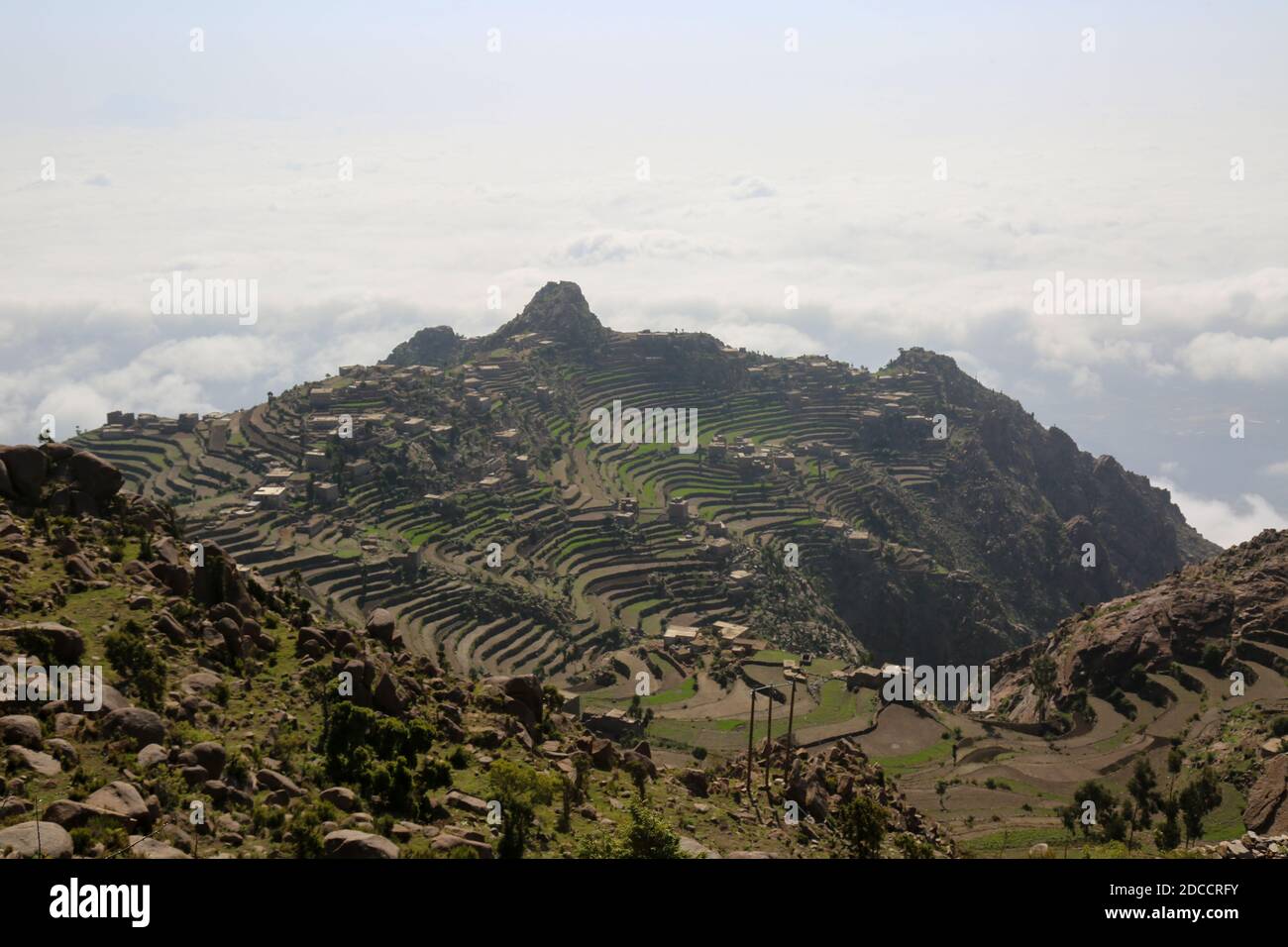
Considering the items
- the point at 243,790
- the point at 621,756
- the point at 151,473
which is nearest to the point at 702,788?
the point at 621,756

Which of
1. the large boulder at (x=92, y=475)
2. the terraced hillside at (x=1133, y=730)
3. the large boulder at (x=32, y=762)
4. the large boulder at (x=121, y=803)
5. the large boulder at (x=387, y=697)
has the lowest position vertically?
the terraced hillside at (x=1133, y=730)

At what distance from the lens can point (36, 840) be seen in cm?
1833

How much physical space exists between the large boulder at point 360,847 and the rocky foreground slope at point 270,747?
0.15ft

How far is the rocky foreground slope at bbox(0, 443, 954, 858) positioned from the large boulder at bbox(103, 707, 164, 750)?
0.05 metres

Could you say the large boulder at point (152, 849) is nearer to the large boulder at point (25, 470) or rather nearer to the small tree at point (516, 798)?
the small tree at point (516, 798)

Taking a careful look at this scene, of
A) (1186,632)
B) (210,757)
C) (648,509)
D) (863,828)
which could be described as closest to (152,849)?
(210,757)

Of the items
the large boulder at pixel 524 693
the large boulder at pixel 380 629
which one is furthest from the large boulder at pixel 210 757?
the large boulder at pixel 380 629

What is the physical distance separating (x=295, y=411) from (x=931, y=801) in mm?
110388

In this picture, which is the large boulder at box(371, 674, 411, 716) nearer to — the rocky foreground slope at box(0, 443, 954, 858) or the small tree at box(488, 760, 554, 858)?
the rocky foreground slope at box(0, 443, 954, 858)

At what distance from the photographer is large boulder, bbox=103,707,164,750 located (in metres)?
24.7

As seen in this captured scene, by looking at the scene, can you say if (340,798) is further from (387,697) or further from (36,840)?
(36,840)

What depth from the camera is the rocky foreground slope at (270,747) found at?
2234cm

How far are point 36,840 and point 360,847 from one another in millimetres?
6326

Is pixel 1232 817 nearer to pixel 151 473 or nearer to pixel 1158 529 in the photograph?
pixel 151 473
